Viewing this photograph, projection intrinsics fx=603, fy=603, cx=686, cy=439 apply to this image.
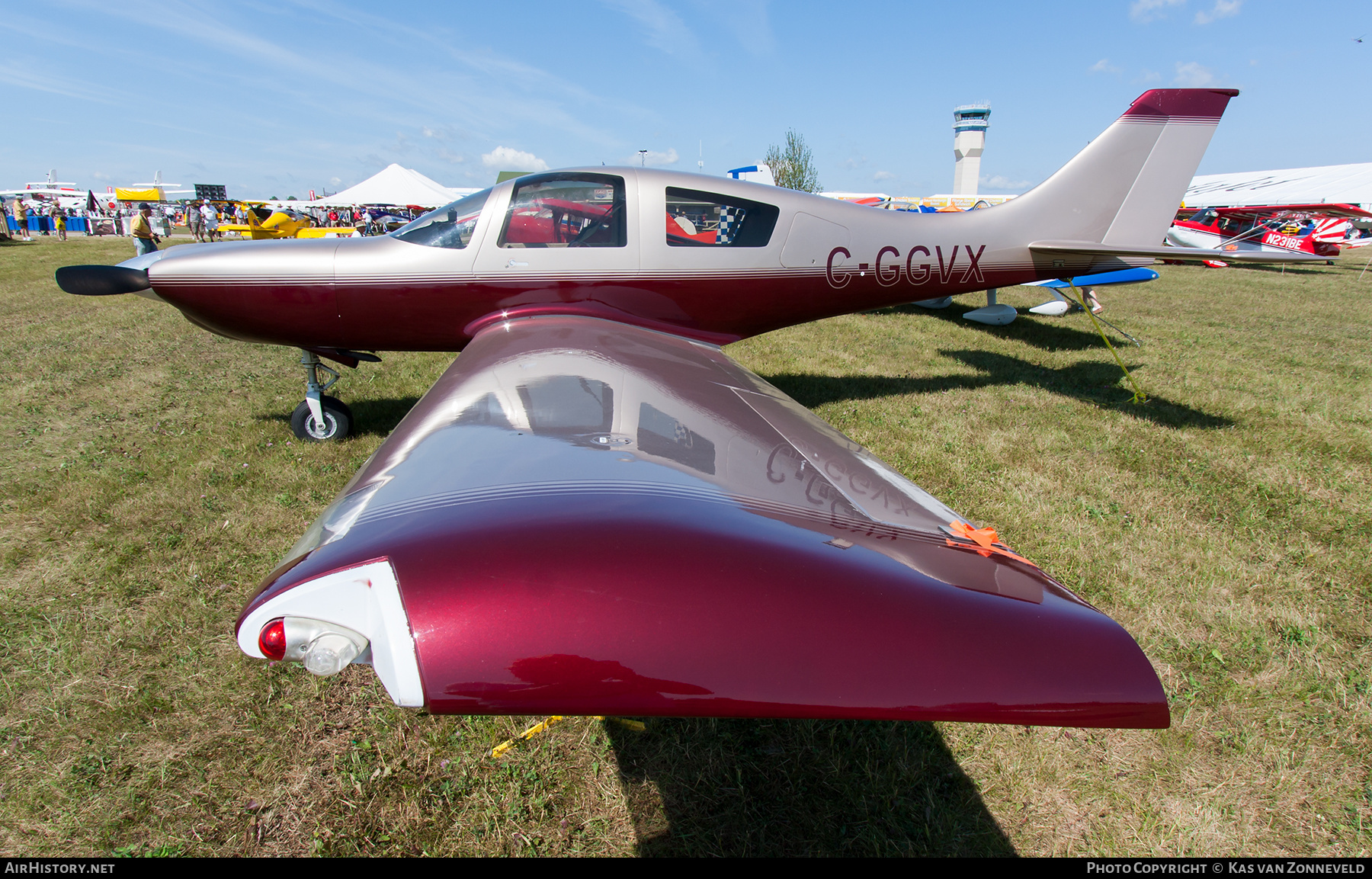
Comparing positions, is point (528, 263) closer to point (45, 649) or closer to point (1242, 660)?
point (45, 649)

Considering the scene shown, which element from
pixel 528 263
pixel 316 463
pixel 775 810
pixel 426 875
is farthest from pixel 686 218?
pixel 426 875

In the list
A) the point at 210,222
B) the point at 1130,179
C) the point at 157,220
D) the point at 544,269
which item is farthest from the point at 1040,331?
the point at 157,220

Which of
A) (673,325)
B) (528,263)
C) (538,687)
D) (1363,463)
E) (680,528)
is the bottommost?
(1363,463)

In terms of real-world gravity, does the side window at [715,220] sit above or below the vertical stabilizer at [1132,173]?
below

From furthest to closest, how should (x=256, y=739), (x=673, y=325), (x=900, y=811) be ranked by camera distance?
(x=673, y=325) < (x=256, y=739) < (x=900, y=811)

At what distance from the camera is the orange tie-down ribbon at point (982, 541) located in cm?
151

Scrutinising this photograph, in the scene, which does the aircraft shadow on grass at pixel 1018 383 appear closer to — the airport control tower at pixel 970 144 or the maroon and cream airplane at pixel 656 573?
the maroon and cream airplane at pixel 656 573

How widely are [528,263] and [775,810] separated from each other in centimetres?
349

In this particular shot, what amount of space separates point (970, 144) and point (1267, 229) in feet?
269

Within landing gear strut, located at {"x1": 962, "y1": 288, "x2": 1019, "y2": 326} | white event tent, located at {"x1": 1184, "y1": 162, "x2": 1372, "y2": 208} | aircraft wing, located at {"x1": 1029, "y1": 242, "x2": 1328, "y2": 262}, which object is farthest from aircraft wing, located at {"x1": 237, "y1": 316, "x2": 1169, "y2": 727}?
white event tent, located at {"x1": 1184, "y1": 162, "x2": 1372, "y2": 208}

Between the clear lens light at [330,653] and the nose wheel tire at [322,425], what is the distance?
4556 millimetres

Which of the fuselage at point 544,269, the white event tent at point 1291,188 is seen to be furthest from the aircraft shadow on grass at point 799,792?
the white event tent at point 1291,188

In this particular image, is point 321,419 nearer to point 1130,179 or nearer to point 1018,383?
point 1018,383

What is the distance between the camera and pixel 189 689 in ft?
8.34
